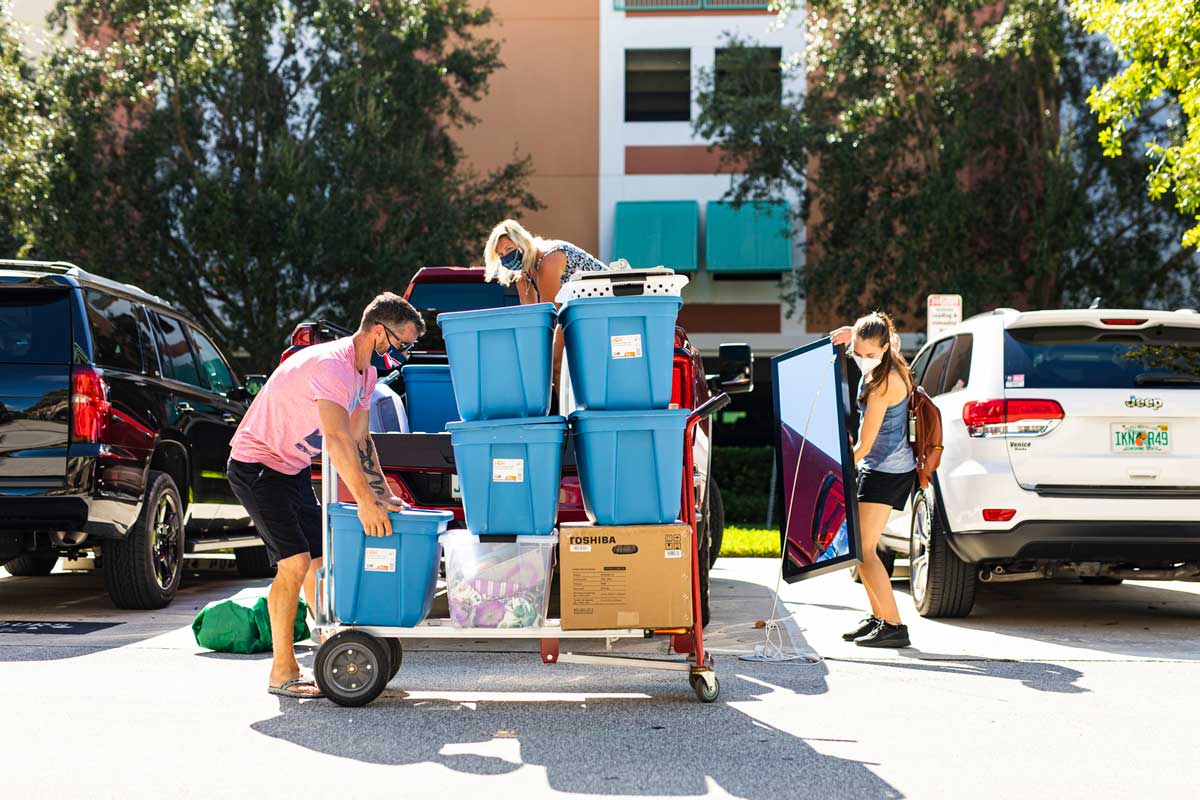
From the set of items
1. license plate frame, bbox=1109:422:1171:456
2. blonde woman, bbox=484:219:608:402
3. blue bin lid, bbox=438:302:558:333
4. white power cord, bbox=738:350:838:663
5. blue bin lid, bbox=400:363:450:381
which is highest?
blonde woman, bbox=484:219:608:402

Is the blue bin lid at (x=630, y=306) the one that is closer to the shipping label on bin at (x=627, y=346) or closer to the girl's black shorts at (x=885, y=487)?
the shipping label on bin at (x=627, y=346)

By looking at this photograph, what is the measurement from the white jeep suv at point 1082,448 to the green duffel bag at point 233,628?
3.98 meters

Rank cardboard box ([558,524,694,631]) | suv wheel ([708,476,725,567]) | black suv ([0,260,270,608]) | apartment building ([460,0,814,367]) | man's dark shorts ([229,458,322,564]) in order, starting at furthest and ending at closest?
apartment building ([460,0,814,367]) → suv wheel ([708,476,725,567]) → black suv ([0,260,270,608]) → man's dark shorts ([229,458,322,564]) → cardboard box ([558,524,694,631])

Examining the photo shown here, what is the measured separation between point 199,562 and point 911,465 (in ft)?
25.5

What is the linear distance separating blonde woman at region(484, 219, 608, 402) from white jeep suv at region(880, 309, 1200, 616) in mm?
2500

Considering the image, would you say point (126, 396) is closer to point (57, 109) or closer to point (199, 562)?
point (199, 562)

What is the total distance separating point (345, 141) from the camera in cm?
2069

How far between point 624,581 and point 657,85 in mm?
22143

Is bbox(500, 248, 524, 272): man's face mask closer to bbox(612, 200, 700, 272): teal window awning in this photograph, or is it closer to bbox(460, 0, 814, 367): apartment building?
bbox(612, 200, 700, 272): teal window awning

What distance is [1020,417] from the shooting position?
7.56 m

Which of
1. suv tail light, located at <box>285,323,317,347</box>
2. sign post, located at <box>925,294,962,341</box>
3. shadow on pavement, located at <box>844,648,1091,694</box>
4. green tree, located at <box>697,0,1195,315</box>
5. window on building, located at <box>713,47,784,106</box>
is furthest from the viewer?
window on building, located at <box>713,47,784,106</box>

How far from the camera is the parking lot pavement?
4.32 metres

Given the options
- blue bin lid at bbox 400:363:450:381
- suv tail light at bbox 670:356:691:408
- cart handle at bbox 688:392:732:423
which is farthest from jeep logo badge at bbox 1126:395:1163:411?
blue bin lid at bbox 400:363:450:381

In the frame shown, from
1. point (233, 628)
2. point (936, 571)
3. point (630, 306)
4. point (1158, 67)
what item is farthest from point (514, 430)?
point (1158, 67)
